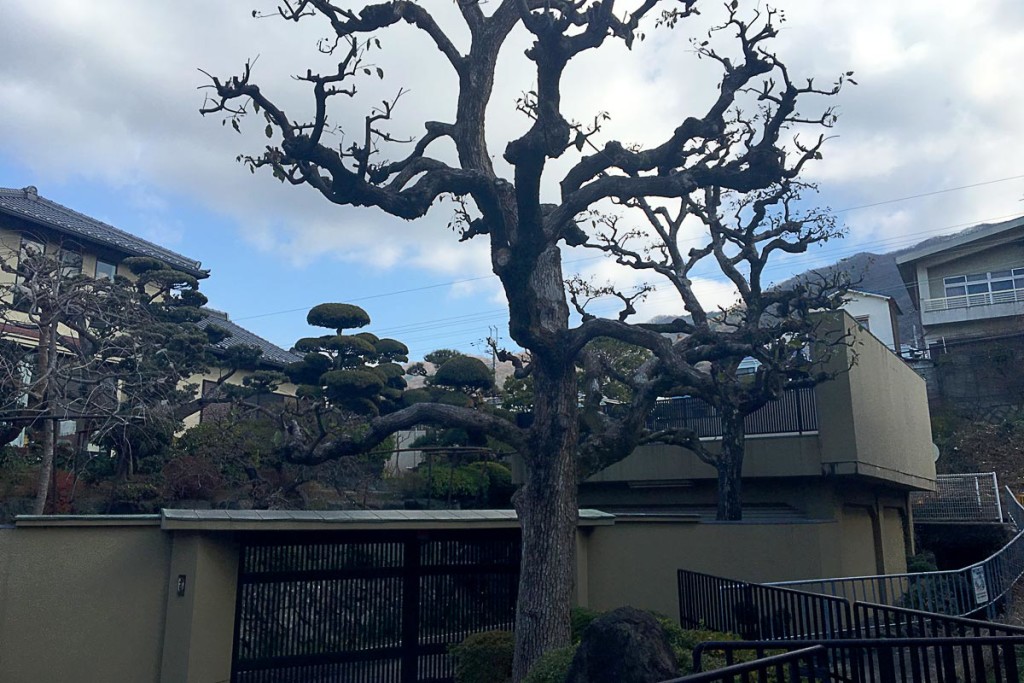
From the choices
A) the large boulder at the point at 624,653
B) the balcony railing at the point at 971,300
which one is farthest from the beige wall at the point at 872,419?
the balcony railing at the point at 971,300

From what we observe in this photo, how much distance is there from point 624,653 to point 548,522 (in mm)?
3095

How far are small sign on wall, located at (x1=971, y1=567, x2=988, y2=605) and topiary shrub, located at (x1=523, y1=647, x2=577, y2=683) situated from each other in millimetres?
8298

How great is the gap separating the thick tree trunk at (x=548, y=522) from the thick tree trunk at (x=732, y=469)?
6015 mm

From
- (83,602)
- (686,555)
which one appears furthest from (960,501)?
(83,602)

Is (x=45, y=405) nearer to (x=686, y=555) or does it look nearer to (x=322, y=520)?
(x=322, y=520)

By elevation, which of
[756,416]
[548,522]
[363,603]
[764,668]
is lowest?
[363,603]

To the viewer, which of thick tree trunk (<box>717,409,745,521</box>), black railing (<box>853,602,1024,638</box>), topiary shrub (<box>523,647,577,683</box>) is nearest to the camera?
black railing (<box>853,602,1024,638</box>)

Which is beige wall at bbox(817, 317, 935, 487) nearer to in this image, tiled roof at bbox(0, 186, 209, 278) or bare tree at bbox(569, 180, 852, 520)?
bare tree at bbox(569, 180, 852, 520)

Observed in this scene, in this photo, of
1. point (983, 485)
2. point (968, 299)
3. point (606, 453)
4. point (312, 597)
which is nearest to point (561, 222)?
point (606, 453)

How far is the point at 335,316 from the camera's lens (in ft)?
78.4

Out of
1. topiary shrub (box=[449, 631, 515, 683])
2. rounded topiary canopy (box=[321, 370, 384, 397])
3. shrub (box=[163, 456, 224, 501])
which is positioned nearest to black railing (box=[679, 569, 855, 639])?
topiary shrub (box=[449, 631, 515, 683])

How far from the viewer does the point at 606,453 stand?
10078 mm

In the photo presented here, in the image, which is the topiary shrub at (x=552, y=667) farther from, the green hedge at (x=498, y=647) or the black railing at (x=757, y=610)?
the black railing at (x=757, y=610)

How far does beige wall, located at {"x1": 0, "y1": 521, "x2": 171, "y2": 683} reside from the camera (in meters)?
9.12
